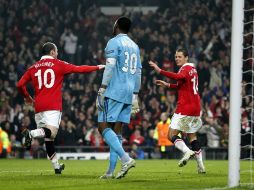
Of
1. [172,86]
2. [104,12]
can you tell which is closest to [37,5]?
[104,12]

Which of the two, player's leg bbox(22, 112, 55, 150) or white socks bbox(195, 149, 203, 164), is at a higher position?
player's leg bbox(22, 112, 55, 150)

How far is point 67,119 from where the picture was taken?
28.0 meters

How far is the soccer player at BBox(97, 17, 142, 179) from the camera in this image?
1187cm

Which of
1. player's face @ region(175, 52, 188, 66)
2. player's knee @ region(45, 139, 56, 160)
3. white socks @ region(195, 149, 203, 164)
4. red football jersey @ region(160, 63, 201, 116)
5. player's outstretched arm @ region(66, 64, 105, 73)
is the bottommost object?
white socks @ region(195, 149, 203, 164)

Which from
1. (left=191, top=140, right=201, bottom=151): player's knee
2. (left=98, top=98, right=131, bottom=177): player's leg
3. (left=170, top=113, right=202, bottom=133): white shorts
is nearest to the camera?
(left=98, top=98, right=131, bottom=177): player's leg

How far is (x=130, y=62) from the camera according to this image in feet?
40.2

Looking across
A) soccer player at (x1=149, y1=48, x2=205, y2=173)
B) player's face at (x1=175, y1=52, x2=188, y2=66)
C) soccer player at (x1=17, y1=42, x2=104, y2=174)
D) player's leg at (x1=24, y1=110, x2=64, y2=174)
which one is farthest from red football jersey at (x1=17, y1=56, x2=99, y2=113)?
player's face at (x1=175, y1=52, x2=188, y2=66)

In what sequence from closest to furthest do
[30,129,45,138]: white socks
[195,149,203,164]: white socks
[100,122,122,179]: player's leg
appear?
[100,122,122,179]: player's leg → [30,129,45,138]: white socks → [195,149,203,164]: white socks

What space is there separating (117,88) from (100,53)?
18906mm

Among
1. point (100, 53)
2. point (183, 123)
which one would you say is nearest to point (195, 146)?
point (183, 123)

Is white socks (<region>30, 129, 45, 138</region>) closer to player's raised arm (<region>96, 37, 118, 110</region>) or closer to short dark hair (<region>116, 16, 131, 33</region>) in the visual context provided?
player's raised arm (<region>96, 37, 118, 110</region>)

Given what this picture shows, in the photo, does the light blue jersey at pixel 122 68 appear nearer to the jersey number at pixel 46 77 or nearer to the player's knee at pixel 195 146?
the jersey number at pixel 46 77

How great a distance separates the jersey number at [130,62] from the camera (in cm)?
1217

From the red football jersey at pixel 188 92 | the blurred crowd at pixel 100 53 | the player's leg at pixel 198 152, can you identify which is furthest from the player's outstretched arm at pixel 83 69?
the blurred crowd at pixel 100 53
